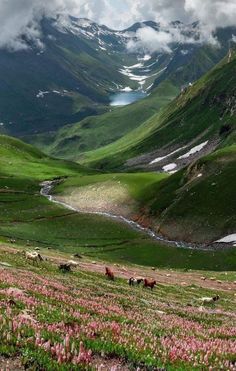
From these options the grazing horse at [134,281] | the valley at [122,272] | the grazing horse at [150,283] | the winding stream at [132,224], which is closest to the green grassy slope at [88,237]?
the valley at [122,272]

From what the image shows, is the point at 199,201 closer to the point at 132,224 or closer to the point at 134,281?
the point at 132,224

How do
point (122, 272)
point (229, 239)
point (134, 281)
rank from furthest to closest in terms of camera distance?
point (229, 239), point (122, 272), point (134, 281)

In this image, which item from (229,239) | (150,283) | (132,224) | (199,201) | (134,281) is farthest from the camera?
(132,224)

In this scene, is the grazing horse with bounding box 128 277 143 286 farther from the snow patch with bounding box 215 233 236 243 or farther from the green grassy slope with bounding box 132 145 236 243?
the green grassy slope with bounding box 132 145 236 243

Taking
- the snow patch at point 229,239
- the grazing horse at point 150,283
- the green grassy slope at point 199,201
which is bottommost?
the grazing horse at point 150,283

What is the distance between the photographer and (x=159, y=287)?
51.4 m

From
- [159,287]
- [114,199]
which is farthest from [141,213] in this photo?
[159,287]

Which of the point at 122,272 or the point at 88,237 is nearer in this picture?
the point at 122,272

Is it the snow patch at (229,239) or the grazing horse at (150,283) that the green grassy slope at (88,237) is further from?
the grazing horse at (150,283)

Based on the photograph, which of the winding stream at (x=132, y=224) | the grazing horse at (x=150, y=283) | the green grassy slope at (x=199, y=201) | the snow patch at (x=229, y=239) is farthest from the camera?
the green grassy slope at (x=199, y=201)

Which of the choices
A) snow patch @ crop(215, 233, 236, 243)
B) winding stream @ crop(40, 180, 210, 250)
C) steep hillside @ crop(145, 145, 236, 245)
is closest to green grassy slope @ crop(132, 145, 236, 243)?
steep hillside @ crop(145, 145, 236, 245)

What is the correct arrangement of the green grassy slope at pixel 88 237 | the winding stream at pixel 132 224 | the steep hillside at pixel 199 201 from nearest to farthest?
the green grassy slope at pixel 88 237
the winding stream at pixel 132 224
the steep hillside at pixel 199 201

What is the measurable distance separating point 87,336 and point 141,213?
126 metres

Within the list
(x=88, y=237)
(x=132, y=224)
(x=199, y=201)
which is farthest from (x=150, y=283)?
(x=132, y=224)
